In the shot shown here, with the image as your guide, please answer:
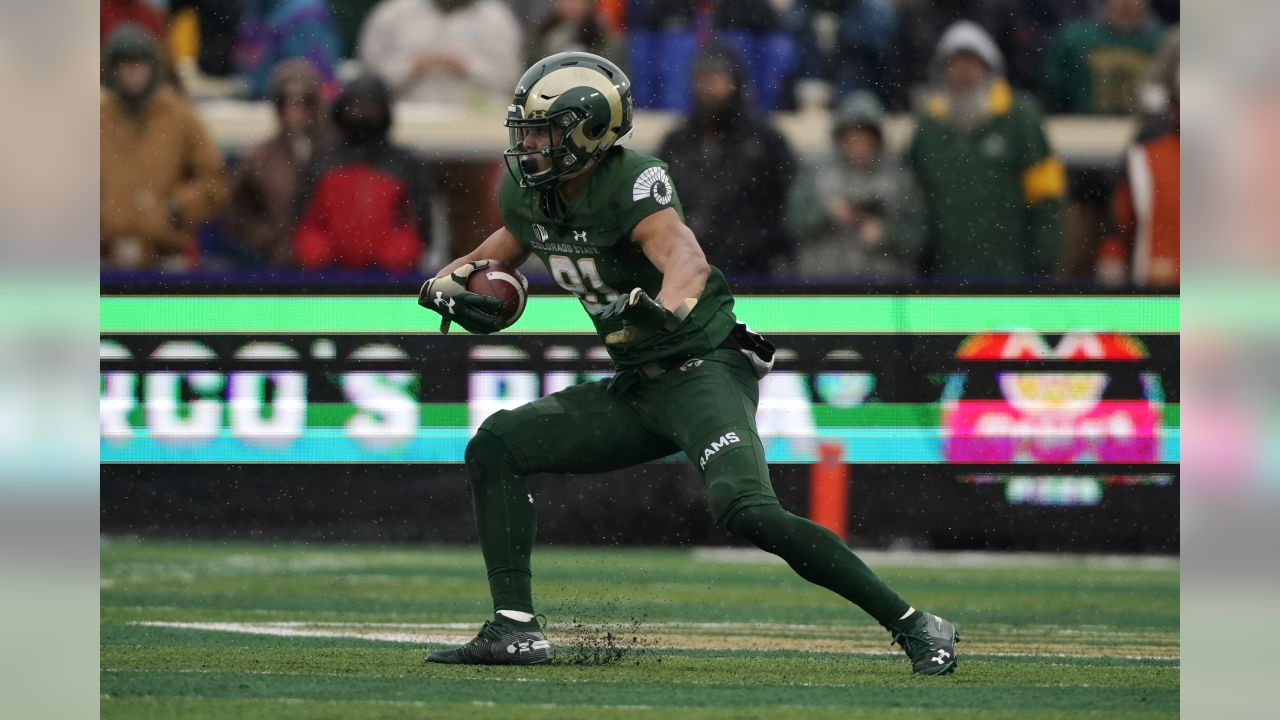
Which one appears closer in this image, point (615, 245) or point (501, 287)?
point (615, 245)

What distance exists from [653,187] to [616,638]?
1668 millimetres

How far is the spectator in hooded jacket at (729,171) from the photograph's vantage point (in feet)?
31.4

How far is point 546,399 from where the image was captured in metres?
5.85

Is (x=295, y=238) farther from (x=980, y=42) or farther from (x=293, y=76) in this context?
(x=980, y=42)

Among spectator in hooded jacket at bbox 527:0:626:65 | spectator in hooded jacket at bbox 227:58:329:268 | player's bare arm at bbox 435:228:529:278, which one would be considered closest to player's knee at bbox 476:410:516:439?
player's bare arm at bbox 435:228:529:278

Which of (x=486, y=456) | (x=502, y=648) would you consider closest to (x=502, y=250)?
(x=486, y=456)

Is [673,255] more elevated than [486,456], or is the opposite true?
[673,255]

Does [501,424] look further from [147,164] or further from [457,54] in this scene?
[457,54]

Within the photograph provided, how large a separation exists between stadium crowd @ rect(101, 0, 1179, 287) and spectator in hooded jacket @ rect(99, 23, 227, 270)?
0.4 inches

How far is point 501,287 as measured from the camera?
5750mm
